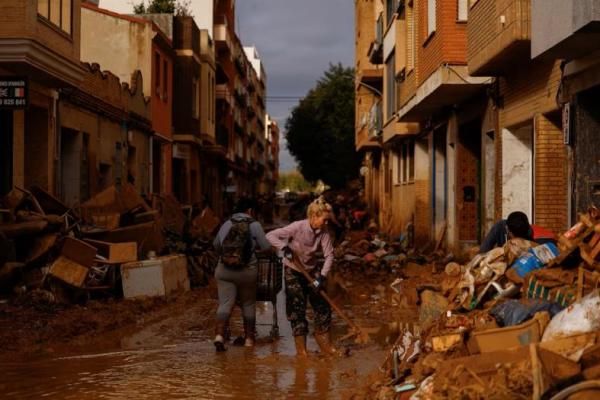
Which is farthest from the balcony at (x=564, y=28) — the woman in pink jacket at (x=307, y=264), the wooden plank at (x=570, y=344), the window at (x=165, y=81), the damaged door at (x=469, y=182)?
the window at (x=165, y=81)

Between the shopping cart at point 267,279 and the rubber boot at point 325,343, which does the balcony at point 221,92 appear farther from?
the rubber boot at point 325,343

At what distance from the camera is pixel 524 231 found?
29.8ft

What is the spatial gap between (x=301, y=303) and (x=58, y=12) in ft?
35.7

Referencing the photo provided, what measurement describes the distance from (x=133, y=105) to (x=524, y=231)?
19413 mm

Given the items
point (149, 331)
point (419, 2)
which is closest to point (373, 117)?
point (419, 2)

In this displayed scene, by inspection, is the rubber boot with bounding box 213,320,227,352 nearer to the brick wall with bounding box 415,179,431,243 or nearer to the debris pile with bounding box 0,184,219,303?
the debris pile with bounding box 0,184,219,303

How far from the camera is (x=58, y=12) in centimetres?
1797

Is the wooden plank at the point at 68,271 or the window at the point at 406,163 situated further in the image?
the window at the point at 406,163

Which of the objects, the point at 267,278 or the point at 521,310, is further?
the point at 267,278

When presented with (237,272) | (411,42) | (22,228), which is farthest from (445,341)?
(411,42)

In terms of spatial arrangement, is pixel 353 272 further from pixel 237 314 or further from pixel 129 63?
pixel 129 63

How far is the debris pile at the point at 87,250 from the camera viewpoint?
41.3 feet

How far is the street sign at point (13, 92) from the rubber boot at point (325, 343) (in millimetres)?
7967

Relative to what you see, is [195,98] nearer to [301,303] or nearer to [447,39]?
[447,39]
